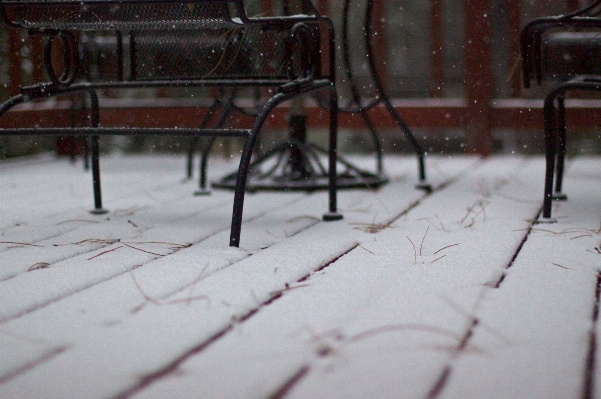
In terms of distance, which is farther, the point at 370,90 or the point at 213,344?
the point at 370,90

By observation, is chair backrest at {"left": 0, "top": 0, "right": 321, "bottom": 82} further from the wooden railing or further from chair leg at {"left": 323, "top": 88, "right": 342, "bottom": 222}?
the wooden railing

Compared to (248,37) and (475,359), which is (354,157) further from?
(475,359)

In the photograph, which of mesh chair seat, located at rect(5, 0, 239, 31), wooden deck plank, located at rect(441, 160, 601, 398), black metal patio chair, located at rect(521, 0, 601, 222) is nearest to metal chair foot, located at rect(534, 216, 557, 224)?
black metal patio chair, located at rect(521, 0, 601, 222)

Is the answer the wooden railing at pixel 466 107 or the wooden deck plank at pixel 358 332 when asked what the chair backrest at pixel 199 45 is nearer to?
the wooden deck plank at pixel 358 332

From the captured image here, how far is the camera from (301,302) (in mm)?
1225

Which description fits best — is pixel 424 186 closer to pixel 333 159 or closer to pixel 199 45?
pixel 333 159

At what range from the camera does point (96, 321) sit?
44.8 inches

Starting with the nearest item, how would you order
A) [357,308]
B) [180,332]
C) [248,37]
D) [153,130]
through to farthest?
[180,332]
[357,308]
[153,130]
[248,37]

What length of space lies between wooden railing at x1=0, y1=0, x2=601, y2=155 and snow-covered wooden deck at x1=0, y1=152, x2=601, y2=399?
1.37 meters

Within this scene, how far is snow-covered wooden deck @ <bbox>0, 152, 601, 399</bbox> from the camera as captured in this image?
36.0 inches

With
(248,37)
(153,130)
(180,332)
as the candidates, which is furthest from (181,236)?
(180,332)

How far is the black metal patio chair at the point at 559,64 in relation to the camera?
1.83m

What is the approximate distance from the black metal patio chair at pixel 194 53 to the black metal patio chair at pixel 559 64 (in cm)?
54

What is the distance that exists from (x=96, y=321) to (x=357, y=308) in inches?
15.9
